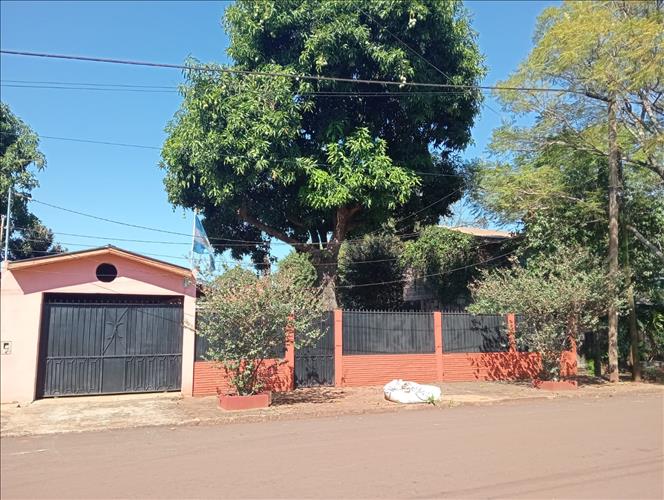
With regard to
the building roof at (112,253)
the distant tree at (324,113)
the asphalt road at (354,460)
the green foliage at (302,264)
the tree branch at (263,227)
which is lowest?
the asphalt road at (354,460)

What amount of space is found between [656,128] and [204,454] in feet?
55.2

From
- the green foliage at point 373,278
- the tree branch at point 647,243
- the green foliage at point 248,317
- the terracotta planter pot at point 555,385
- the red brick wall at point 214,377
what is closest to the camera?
the green foliage at point 248,317

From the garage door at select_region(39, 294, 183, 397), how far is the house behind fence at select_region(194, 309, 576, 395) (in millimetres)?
941

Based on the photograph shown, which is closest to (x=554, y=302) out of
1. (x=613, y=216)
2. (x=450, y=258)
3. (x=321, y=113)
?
(x=613, y=216)

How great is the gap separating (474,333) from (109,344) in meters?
11.4

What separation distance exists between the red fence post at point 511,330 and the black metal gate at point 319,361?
20.9ft

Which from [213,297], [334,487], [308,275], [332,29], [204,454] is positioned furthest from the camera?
[308,275]

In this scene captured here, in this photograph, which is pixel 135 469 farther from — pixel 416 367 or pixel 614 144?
pixel 614 144

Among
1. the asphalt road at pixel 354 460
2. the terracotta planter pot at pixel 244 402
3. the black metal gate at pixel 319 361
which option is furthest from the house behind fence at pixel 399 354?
the asphalt road at pixel 354 460

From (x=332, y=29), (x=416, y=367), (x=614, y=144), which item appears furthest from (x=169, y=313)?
(x=614, y=144)

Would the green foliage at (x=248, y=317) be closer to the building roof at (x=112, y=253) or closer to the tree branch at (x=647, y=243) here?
the building roof at (x=112, y=253)

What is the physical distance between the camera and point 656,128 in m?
17.5

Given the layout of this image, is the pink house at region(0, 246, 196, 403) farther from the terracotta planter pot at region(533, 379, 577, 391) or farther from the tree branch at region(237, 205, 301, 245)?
the terracotta planter pot at region(533, 379, 577, 391)

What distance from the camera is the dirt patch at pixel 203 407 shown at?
984 centimetres
